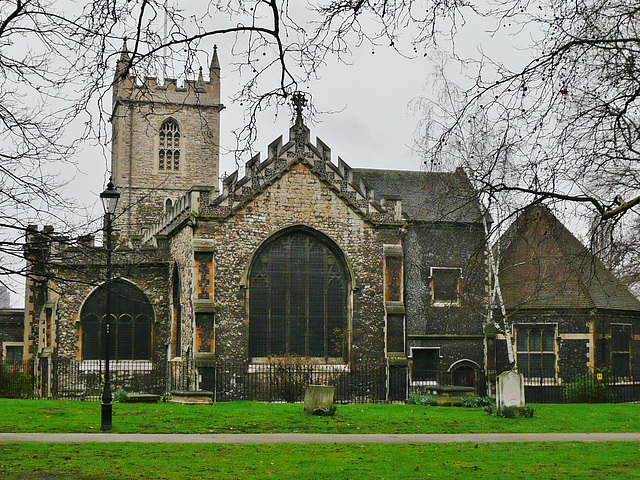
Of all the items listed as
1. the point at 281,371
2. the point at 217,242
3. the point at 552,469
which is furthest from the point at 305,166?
the point at 552,469

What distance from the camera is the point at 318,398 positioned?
72.0ft

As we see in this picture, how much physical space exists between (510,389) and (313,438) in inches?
284

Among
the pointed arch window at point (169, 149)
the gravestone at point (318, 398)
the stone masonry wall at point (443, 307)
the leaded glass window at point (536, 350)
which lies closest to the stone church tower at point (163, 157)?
the pointed arch window at point (169, 149)

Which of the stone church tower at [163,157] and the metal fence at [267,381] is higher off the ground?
the stone church tower at [163,157]

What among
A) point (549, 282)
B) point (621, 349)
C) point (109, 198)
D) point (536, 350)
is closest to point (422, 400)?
point (536, 350)

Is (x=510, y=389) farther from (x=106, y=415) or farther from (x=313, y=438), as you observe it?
(x=106, y=415)

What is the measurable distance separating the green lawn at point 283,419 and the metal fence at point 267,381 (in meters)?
4.11

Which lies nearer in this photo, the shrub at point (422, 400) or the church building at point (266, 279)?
the shrub at point (422, 400)

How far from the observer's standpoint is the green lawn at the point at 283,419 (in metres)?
19.0

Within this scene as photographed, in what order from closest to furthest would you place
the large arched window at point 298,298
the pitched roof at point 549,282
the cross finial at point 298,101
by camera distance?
the cross finial at point 298,101, the large arched window at point 298,298, the pitched roof at point 549,282

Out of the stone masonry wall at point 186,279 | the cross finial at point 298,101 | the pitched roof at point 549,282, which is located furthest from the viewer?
the pitched roof at point 549,282

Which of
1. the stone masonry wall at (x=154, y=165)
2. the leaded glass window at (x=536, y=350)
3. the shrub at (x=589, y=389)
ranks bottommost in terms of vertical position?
the shrub at (x=589, y=389)

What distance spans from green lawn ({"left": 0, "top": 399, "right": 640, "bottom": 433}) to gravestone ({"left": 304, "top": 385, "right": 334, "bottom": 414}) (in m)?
0.38

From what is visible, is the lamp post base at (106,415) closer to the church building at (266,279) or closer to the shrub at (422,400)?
the church building at (266,279)
